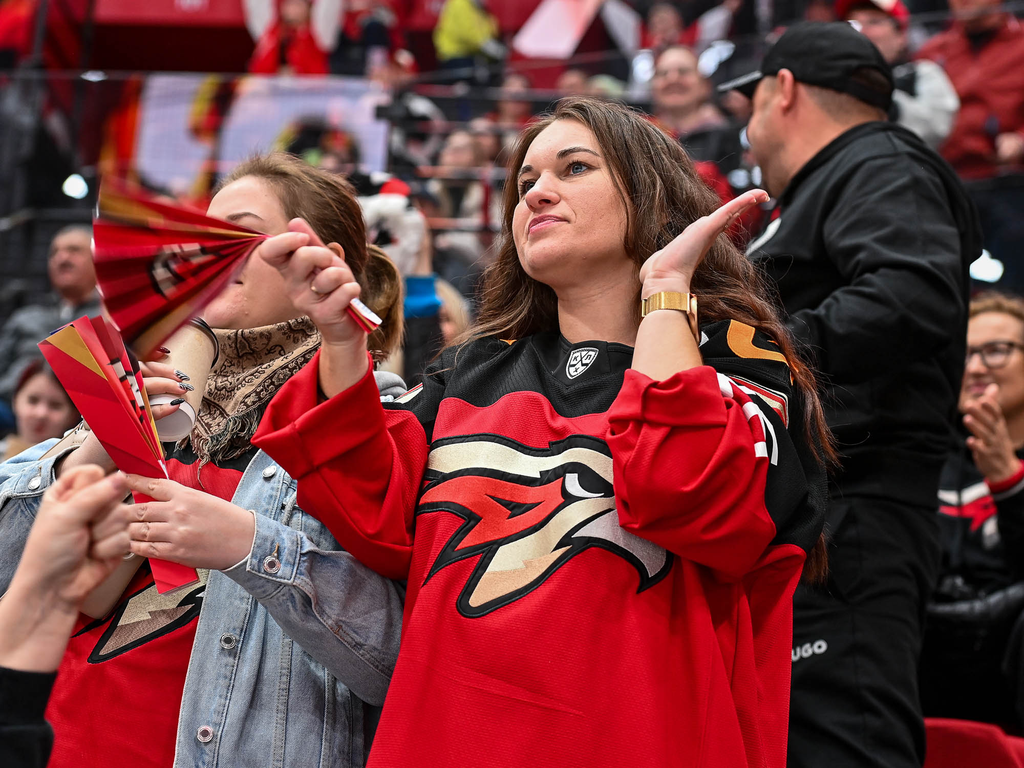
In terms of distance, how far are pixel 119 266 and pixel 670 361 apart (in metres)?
0.79

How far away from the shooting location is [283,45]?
320 inches

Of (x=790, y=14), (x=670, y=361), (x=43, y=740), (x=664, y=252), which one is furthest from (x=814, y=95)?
(x=790, y=14)

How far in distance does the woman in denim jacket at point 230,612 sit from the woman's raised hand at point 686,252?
1.77 feet

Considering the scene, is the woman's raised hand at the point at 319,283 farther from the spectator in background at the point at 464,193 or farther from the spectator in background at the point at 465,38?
the spectator in background at the point at 465,38

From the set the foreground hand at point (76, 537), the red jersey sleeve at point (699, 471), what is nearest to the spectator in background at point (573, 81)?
the red jersey sleeve at point (699, 471)

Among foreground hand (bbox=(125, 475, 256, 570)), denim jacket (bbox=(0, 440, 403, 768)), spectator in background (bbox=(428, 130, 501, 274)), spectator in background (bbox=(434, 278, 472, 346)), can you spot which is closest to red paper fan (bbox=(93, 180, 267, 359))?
foreground hand (bbox=(125, 475, 256, 570))

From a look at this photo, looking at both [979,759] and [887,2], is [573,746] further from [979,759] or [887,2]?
[887,2]

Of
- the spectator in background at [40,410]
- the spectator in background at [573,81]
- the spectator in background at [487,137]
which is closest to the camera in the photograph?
the spectator in background at [40,410]

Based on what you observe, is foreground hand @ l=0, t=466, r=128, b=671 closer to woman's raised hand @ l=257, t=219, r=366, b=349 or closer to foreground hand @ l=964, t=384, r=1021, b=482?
woman's raised hand @ l=257, t=219, r=366, b=349

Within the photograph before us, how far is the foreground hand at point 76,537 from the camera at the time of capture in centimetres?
118

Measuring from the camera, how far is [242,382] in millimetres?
1937

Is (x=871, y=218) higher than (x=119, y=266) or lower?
higher

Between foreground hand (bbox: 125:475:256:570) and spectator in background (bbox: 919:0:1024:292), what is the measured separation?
3947 mm

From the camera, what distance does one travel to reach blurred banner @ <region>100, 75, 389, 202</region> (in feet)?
18.5
